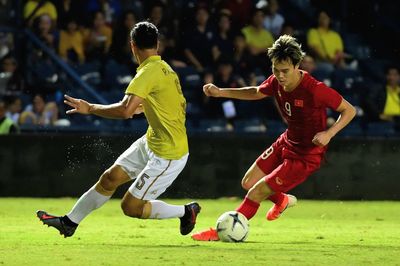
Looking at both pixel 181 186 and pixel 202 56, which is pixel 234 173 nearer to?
pixel 181 186

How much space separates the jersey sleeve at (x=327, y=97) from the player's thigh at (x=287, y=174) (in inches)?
25.9

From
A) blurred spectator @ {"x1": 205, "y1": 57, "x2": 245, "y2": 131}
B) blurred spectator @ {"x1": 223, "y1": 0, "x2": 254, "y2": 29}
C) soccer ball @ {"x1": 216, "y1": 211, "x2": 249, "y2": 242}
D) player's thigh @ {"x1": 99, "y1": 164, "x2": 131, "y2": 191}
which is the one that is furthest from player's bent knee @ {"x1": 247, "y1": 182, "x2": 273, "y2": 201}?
blurred spectator @ {"x1": 223, "y1": 0, "x2": 254, "y2": 29}

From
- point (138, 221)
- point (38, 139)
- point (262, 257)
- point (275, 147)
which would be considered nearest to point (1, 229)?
point (138, 221)

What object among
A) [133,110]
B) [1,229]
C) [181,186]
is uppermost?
[133,110]

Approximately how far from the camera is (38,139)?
57.1 feet

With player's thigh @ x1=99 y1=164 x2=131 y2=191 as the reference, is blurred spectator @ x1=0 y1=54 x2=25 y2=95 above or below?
below

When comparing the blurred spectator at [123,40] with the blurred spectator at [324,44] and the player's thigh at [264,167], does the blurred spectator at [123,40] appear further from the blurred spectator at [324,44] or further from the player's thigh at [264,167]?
the player's thigh at [264,167]

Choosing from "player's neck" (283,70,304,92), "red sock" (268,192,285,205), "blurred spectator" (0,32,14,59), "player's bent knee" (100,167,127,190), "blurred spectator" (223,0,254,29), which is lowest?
"blurred spectator" (0,32,14,59)

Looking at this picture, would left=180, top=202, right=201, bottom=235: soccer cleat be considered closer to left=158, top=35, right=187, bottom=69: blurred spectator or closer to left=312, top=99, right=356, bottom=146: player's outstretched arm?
left=312, top=99, right=356, bottom=146: player's outstretched arm

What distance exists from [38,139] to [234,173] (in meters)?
2.79

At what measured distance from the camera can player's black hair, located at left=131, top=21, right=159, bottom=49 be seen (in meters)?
10.5

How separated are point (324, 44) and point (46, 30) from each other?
446cm

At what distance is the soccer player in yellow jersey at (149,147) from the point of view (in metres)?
10.5

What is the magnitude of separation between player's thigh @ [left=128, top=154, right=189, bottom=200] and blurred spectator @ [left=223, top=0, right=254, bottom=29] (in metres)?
9.58
